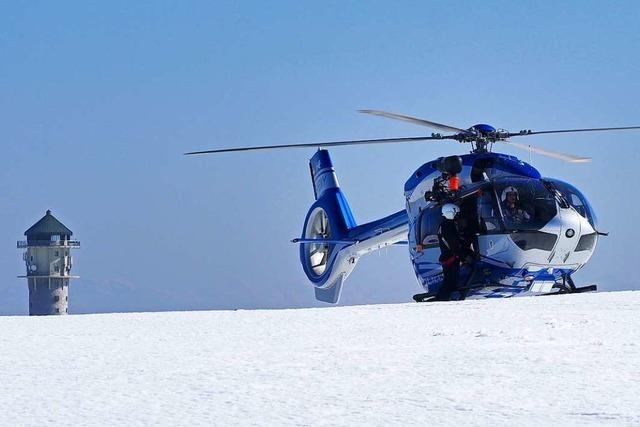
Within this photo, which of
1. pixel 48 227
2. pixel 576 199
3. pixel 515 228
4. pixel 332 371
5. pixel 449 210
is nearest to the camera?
pixel 332 371

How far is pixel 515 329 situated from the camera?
738cm

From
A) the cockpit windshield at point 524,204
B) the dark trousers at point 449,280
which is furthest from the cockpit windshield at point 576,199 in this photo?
the dark trousers at point 449,280

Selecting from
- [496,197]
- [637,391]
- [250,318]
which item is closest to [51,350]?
[250,318]

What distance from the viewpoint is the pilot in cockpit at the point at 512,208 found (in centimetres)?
1764

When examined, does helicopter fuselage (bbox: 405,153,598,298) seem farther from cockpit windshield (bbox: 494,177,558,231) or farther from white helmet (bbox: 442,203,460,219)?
white helmet (bbox: 442,203,460,219)

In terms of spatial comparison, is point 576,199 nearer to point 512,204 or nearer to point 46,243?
point 512,204

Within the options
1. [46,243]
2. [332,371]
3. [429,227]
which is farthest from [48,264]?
[332,371]

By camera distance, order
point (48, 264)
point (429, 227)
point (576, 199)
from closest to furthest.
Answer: point (576, 199) → point (429, 227) → point (48, 264)

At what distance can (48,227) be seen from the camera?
130 metres

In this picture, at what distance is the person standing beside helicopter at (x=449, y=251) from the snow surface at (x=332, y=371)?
863 cm

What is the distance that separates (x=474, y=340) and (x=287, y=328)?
1797 millimetres

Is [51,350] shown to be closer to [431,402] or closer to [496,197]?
[431,402]

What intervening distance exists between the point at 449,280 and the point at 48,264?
113581 mm

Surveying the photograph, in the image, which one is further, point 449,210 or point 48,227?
point 48,227
